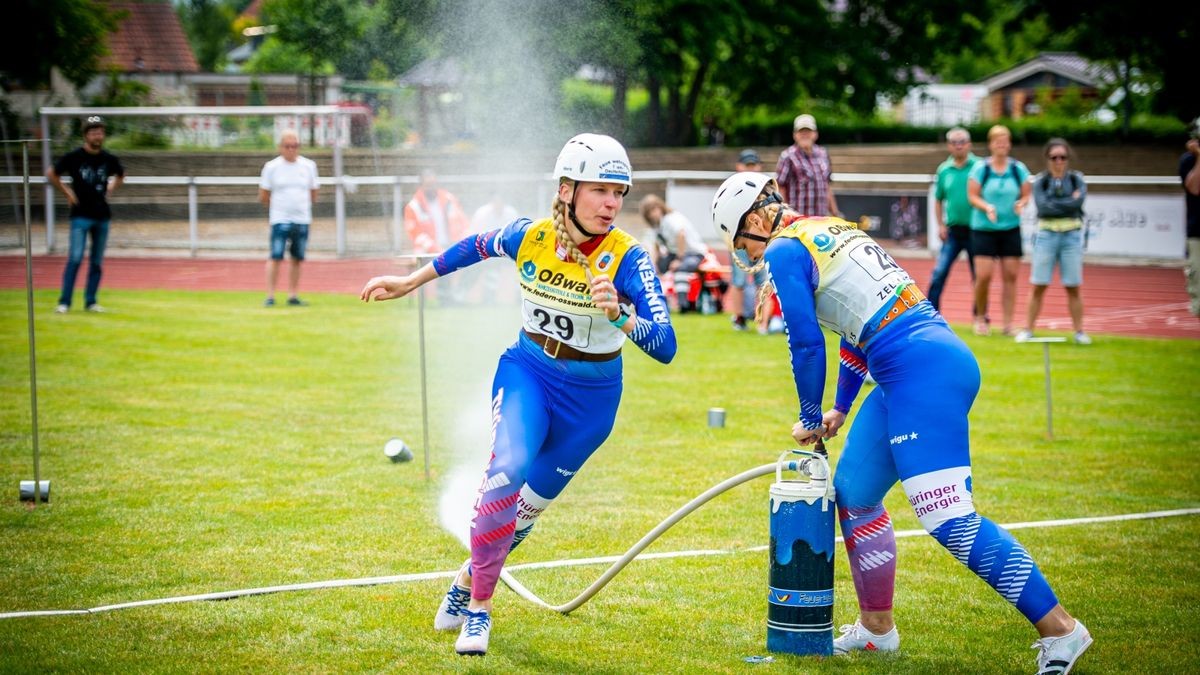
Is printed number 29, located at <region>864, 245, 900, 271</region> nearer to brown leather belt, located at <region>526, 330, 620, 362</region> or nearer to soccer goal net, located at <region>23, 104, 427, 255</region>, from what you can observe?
brown leather belt, located at <region>526, 330, 620, 362</region>

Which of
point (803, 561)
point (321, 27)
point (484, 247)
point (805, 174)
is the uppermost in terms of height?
point (321, 27)

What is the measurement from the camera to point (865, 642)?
226 inches

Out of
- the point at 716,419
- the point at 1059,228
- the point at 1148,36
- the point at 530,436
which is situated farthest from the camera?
the point at 1148,36

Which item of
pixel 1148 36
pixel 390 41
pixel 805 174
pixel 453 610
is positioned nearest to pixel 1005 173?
pixel 805 174

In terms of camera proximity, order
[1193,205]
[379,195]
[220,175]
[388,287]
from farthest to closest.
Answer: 1. [220,175]
2. [379,195]
3. [1193,205]
4. [388,287]

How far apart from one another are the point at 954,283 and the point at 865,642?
1778 centimetres

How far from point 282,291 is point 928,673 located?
1688cm

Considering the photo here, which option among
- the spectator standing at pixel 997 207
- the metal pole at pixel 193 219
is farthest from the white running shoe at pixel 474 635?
the metal pole at pixel 193 219

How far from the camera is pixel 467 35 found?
56.6 feet

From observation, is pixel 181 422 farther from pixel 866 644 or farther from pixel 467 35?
pixel 467 35

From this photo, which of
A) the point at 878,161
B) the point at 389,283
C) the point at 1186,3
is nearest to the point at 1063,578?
the point at 389,283

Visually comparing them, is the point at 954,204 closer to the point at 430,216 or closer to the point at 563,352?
the point at 430,216

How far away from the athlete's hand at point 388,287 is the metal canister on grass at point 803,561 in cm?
197

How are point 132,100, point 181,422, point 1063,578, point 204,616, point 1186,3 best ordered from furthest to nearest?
point 132,100
point 1186,3
point 181,422
point 1063,578
point 204,616
